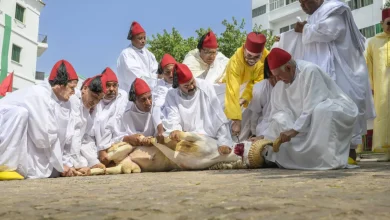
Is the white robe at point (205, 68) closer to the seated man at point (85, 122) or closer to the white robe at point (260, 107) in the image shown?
the white robe at point (260, 107)

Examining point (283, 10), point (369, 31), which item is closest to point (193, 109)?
point (369, 31)

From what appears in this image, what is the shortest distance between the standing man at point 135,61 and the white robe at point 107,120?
39.1 inches

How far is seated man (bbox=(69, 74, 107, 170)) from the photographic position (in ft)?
17.2

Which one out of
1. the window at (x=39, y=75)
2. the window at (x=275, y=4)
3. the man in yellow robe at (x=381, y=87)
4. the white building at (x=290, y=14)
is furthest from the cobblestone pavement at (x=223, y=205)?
the window at (x=275, y=4)

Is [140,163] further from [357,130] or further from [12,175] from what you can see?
[357,130]

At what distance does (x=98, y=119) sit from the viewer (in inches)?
223

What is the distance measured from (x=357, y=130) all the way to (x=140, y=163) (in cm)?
264

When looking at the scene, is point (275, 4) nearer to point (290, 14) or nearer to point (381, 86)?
point (290, 14)

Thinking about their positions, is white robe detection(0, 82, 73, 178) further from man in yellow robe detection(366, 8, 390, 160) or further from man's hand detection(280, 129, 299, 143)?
man in yellow robe detection(366, 8, 390, 160)

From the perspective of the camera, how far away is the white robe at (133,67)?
6.90 metres

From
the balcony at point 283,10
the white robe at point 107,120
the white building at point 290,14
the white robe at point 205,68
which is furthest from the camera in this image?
the balcony at point 283,10

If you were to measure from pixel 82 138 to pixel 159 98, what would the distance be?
1145 mm

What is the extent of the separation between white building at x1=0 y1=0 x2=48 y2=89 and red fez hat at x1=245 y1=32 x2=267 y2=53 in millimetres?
17422

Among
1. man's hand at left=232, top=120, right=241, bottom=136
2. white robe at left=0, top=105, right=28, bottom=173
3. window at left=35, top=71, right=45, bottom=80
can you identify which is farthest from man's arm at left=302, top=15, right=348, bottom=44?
window at left=35, top=71, right=45, bottom=80
